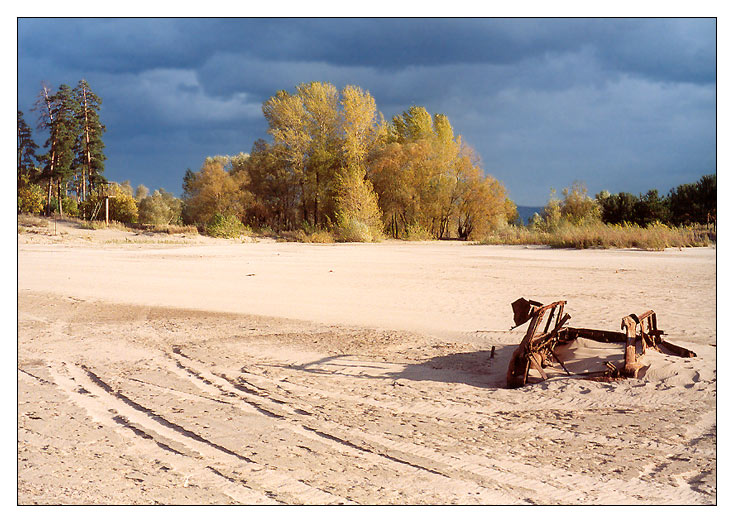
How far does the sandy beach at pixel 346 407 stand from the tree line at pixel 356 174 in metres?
26.2

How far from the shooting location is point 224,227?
104 ft

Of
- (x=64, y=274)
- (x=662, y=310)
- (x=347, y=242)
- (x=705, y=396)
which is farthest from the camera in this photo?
(x=347, y=242)

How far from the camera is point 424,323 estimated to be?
822cm

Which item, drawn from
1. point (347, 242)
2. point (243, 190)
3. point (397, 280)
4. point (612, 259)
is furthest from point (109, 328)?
point (243, 190)

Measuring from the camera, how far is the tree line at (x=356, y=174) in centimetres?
3597

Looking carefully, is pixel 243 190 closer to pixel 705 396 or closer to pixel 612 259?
pixel 612 259

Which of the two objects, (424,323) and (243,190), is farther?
(243,190)

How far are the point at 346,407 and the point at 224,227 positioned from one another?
2847 centimetres

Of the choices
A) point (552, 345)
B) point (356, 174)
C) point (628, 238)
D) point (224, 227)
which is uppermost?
point (356, 174)

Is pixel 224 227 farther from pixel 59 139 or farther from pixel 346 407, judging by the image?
pixel 346 407

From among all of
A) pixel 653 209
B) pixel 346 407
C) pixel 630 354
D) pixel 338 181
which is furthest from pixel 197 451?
pixel 338 181

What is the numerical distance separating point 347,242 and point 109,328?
23.8 m

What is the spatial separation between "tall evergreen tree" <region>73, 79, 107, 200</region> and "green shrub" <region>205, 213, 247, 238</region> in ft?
29.4

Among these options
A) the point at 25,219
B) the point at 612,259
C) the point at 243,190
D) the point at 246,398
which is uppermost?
the point at 243,190
